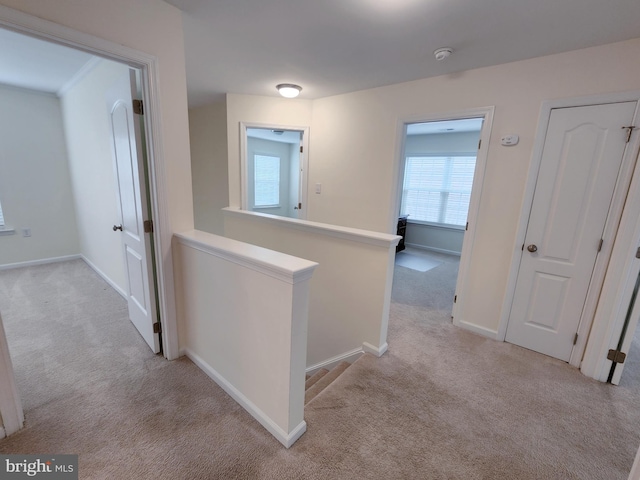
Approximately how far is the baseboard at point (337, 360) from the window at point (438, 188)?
4.28 m

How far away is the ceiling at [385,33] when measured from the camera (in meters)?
1.58

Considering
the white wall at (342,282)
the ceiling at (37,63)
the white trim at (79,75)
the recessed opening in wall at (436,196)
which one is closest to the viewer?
the white wall at (342,282)

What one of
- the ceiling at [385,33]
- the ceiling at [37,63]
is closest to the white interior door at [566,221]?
the ceiling at [385,33]

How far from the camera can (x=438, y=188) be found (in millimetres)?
5910

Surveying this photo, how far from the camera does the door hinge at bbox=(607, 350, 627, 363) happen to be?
6.37 feet

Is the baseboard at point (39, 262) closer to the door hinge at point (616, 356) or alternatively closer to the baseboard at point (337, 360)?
the baseboard at point (337, 360)

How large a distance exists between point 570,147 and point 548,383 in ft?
5.67

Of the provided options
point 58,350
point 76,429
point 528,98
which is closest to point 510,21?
point 528,98

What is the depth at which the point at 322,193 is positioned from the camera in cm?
369

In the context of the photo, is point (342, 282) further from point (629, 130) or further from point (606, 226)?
point (629, 130)

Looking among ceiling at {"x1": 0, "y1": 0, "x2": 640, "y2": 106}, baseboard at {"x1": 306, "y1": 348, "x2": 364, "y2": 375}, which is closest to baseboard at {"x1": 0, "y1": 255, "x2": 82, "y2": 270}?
ceiling at {"x1": 0, "y1": 0, "x2": 640, "y2": 106}

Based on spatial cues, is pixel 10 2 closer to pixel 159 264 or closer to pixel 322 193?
pixel 159 264

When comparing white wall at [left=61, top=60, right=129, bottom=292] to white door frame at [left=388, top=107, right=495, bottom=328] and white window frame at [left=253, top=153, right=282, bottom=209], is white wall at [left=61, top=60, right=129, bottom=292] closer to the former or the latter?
white door frame at [left=388, top=107, right=495, bottom=328]

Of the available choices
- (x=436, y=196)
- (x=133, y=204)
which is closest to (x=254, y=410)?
(x=133, y=204)
